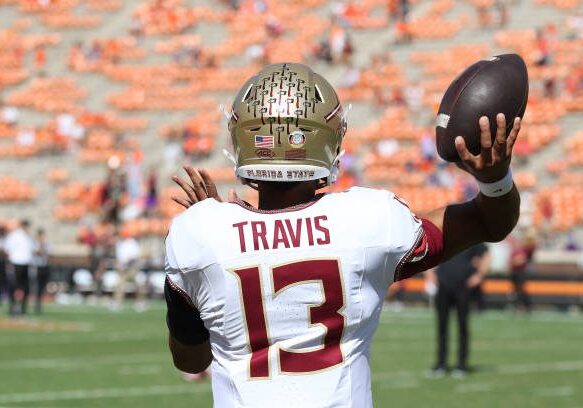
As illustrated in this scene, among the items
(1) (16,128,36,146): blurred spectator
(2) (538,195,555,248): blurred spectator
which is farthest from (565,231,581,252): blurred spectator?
(1) (16,128,36,146): blurred spectator

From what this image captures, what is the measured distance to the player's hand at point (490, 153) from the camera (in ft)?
11.1

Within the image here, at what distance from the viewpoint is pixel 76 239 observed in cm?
2986

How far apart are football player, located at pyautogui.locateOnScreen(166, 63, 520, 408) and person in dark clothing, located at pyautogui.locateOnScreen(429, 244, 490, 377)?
9.97m

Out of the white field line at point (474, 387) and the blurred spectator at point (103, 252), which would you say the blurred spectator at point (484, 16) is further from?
the white field line at point (474, 387)

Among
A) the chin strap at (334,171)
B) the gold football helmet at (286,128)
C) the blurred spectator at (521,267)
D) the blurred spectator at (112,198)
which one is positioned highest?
the gold football helmet at (286,128)

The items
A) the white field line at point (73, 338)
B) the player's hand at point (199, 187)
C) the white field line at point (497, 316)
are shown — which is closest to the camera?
the player's hand at point (199, 187)

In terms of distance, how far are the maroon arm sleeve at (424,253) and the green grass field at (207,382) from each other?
7.48 meters

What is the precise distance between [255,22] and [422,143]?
7110mm

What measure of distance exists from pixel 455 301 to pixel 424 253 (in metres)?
10.5

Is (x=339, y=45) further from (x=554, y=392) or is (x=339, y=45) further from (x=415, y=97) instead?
(x=554, y=392)

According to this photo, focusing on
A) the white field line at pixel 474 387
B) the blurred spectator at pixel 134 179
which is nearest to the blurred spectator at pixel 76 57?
the blurred spectator at pixel 134 179

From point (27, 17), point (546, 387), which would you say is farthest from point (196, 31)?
point (546, 387)

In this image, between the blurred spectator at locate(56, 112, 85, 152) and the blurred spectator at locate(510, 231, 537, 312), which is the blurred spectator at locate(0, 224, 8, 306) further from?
the blurred spectator at locate(510, 231, 537, 312)

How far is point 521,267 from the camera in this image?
77.0 feet
